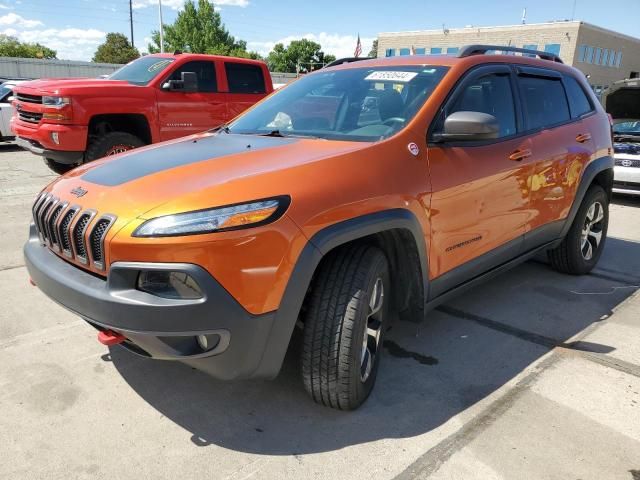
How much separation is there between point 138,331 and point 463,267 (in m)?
1.96

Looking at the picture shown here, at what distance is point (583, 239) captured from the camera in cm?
479

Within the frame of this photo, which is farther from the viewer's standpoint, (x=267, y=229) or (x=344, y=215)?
(x=344, y=215)

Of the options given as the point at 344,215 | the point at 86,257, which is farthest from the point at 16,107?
the point at 344,215

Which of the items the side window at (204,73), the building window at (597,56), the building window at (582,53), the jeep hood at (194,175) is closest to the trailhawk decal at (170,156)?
the jeep hood at (194,175)

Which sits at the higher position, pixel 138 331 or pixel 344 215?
pixel 344 215

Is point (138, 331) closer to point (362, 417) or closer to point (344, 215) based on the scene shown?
point (344, 215)

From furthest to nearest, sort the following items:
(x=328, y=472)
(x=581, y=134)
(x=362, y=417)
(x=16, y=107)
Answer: (x=16, y=107), (x=581, y=134), (x=362, y=417), (x=328, y=472)

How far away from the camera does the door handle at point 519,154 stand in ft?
11.4

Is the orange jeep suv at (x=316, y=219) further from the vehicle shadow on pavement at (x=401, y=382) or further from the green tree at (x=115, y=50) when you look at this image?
the green tree at (x=115, y=50)

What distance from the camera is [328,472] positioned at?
Result: 2266 mm

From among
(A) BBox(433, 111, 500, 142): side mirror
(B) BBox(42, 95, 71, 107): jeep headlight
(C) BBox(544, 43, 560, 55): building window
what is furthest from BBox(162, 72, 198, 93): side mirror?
(C) BBox(544, 43, 560, 55): building window

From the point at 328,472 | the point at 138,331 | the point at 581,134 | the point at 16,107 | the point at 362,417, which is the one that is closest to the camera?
the point at 138,331

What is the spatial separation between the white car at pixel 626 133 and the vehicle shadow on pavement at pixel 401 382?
15.2ft

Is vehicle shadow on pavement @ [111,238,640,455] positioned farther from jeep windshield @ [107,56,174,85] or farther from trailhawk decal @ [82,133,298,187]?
jeep windshield @ [107,56,174,85]
